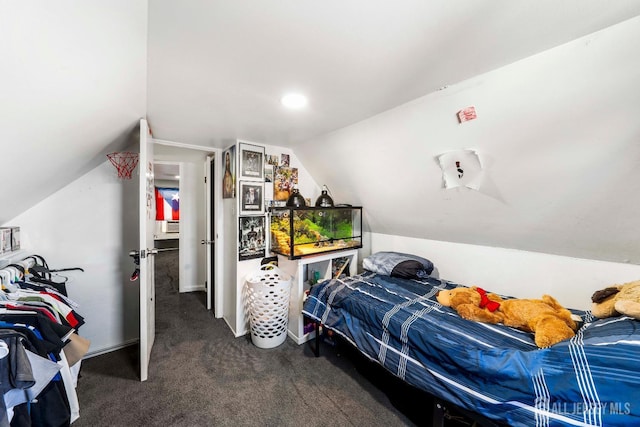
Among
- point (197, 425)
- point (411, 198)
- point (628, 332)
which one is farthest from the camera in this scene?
point (411, 198)

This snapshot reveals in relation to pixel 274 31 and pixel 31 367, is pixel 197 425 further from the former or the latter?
pixel 274 31

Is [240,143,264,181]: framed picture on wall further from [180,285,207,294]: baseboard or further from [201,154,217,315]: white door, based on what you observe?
[180,285,207,294]: baseboard

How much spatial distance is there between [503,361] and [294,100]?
1.78m

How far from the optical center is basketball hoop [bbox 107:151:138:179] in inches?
85.5

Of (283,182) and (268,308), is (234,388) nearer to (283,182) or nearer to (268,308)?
(268,308)

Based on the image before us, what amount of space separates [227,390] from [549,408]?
189 centimetres

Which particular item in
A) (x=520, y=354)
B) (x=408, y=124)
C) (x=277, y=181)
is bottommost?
(x=520, y=354)

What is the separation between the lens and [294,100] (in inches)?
60.5

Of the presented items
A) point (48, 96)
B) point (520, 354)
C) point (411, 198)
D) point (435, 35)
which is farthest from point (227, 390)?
point (435, 35)

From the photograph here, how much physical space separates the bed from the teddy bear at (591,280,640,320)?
53 millimetres

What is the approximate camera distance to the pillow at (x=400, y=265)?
2211 mm

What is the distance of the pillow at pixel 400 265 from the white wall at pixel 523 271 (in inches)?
7.4

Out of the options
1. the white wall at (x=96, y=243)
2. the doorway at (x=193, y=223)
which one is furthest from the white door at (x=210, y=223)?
the white wall at (x=96, y=243)

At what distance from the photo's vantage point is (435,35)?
0.94 meters
